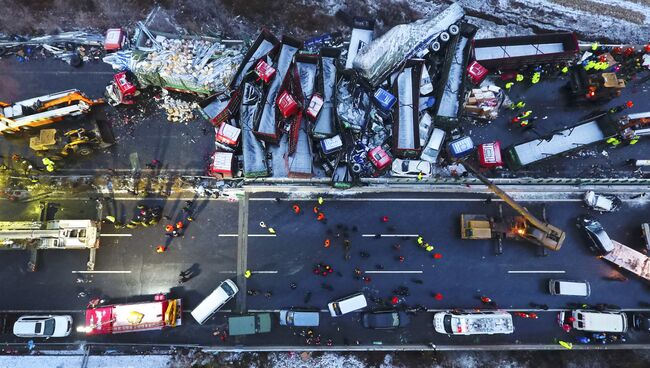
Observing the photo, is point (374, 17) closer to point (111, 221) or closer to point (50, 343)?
point (111, 221)

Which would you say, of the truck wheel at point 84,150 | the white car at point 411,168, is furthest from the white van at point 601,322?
the truck wheel at point 84,150

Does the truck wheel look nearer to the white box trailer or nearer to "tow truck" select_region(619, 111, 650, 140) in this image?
the white box trailer

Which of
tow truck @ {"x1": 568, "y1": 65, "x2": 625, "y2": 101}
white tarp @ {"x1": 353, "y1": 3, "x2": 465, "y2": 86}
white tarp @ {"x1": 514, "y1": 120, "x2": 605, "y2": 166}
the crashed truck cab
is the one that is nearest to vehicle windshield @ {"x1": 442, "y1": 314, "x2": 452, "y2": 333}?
white tarp @ {"x1": 514, "y1": 120, "x2": 605, "y2": 166}

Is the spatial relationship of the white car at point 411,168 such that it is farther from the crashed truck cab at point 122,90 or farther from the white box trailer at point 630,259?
the crashed truck cab at point 122,90

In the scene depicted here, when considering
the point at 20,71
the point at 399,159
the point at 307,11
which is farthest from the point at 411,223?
the point at 20,71

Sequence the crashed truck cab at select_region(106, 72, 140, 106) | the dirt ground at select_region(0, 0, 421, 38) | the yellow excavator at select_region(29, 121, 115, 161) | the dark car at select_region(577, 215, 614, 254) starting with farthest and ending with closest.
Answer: the dirt ground at select_region(0, 0, 421, 38), the crashed truck cab at select_region(106, 72, 140, 106), the yellow excavator at select_region(29, 121, 115, 161), the dark car at select_region(577, 215, 614, 254)

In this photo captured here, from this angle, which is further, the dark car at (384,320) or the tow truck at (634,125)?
Answer: the tow truck at (634,125)
